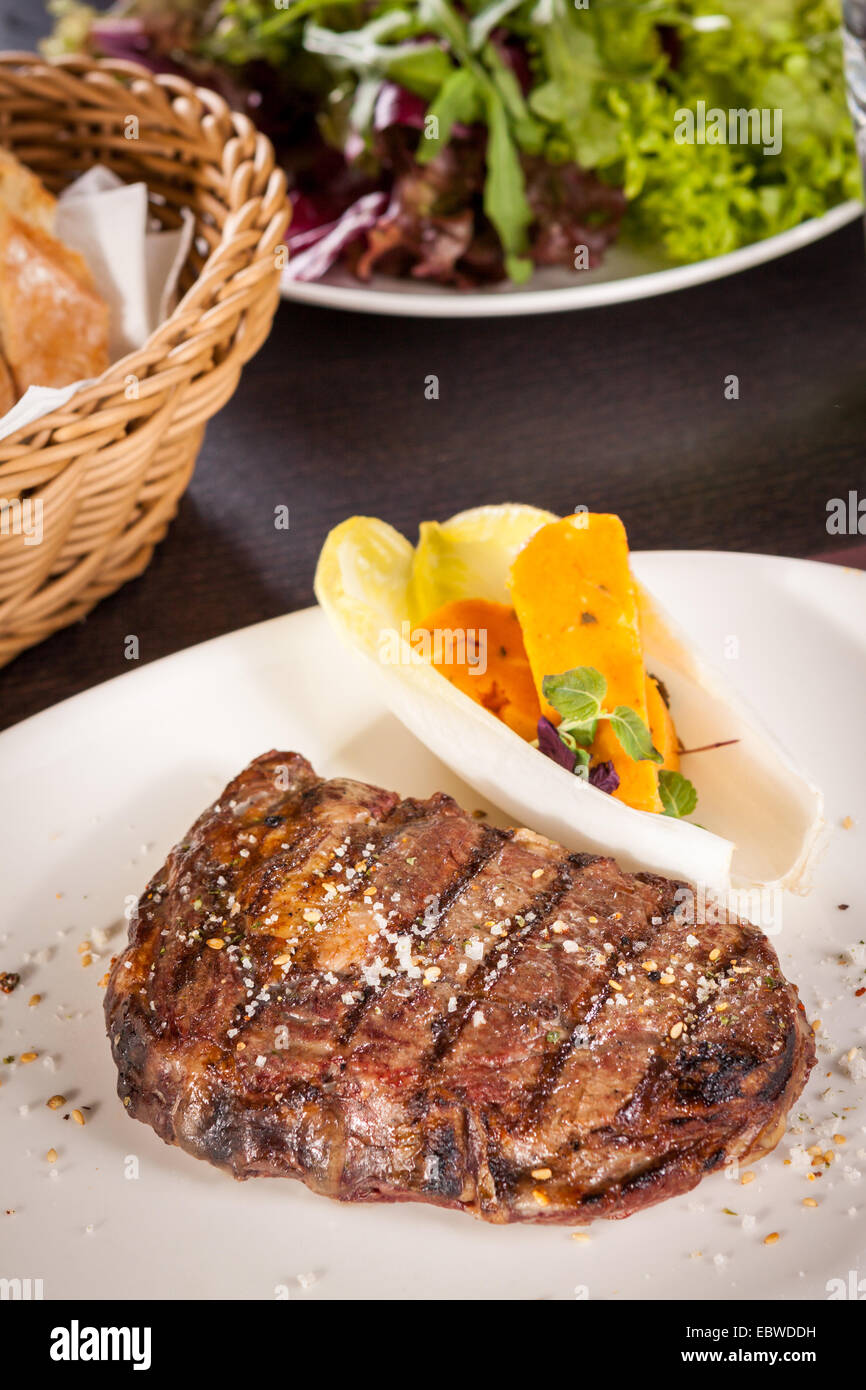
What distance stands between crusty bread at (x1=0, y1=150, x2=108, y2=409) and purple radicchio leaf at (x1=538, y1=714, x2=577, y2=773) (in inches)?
63.6

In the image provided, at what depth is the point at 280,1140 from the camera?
6.86 feet

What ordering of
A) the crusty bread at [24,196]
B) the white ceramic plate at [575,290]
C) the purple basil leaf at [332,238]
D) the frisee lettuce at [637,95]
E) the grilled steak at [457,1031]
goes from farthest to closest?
the purple basil leaf at [332,238] → the frisee lettuce at [637,95] → the white ceramic plate at [575,290] → the crusty bread at [24,196] → the grilled steak at [457,1031]

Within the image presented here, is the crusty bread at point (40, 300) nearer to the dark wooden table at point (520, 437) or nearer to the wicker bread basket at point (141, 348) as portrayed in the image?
the wicker bread basket at point (141, 348)

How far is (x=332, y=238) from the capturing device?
166 inches

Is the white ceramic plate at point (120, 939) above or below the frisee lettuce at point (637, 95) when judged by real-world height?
below

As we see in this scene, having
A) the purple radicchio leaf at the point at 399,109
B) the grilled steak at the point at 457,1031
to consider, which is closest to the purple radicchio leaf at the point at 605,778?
the grilled steak at the point at 457,1031

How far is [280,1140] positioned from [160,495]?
1872 mm

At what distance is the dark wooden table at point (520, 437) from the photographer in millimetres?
3584

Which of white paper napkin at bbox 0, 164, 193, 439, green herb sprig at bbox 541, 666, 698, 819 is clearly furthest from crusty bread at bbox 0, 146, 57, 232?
green herb sprig at bbox 541, 666, 698, 819

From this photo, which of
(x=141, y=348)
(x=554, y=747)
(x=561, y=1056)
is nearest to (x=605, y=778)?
(x=554, y=747)

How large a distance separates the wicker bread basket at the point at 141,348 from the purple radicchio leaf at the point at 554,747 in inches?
45.3

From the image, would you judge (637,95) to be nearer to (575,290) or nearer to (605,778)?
(575,290)

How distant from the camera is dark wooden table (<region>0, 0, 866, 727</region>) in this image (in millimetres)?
3584
